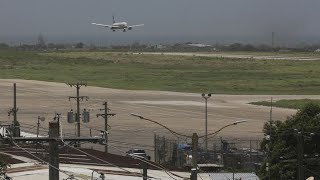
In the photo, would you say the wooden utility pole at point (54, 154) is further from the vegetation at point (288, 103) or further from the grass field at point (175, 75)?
the grass field at point (175, 75)

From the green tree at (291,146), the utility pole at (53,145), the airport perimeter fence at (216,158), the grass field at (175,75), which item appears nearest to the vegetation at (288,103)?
the grass field at (175,75)

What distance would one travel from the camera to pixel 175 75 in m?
148

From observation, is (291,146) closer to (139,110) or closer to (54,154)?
(54,154)

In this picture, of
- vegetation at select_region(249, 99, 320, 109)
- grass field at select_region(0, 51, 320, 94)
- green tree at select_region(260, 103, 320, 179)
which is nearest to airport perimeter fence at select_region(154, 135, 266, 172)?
green tree at select_region(260, 103, 320, 179)

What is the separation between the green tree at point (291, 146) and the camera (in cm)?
3590

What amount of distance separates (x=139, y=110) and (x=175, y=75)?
198 ft

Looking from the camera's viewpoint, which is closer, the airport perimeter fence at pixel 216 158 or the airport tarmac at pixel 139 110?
the airport perimeter fence at pixel 216 158

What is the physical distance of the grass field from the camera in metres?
120

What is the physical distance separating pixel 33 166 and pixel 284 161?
1128 cm

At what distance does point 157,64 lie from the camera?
18762 cm

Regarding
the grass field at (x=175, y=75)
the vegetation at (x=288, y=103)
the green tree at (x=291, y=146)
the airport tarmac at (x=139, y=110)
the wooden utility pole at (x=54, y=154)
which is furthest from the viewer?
the grass field at (x=175, y=75)

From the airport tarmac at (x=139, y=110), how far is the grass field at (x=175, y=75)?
350 inches

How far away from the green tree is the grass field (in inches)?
2841

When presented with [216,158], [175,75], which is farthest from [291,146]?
[175,75]
